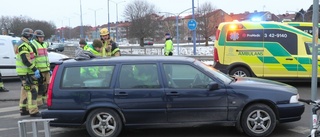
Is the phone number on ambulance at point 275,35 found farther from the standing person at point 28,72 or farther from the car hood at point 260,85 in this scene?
the standing person at point 28,72

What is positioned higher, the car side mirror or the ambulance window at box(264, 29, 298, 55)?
the ambulance window at box(264, 29, 298, 55)

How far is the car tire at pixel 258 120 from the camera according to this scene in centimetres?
540

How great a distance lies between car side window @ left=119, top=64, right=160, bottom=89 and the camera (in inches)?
215

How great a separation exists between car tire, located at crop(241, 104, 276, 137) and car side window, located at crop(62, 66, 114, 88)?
87.9 inches

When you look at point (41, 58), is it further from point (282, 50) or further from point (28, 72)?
point (282, 50)

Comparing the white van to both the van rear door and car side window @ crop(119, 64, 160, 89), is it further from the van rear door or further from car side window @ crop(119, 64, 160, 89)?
the van rear door

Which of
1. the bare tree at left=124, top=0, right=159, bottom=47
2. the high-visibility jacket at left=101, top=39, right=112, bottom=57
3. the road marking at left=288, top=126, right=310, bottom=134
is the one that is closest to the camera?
the road marking at left=288, top=126, right=310, bottom=134

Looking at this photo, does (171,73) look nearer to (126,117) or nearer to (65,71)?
(126,117)

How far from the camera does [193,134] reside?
573cm

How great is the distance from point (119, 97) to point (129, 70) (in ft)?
1.51

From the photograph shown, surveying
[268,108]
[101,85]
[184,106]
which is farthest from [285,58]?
[101,85]

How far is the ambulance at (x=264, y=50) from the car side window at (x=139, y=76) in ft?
18.0

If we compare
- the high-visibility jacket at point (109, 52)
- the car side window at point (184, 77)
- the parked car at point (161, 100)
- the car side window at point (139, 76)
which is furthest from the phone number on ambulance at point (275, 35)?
the car side window at point (139, 76)

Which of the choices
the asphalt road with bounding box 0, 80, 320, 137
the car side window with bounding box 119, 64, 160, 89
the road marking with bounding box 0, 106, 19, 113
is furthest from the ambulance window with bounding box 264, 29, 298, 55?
the road marking with bounding box 0, 106, 19, 113
